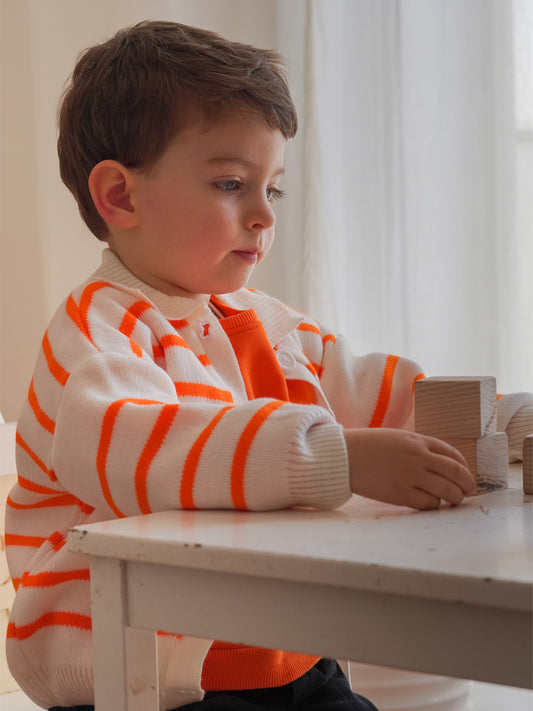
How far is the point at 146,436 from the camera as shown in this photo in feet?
2.07

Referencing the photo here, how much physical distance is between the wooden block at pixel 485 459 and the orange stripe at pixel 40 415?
0.34m

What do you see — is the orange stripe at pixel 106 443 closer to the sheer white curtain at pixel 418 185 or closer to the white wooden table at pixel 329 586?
the white wooden table at pixel 329 586

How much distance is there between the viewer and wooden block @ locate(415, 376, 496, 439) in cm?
64

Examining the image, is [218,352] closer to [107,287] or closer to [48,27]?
[107,287]

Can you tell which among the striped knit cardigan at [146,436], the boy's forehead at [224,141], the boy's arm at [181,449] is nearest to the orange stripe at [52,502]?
the striped knit cardigan at [146,436]

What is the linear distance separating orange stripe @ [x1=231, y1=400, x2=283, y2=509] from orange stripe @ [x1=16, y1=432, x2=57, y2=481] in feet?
0.77

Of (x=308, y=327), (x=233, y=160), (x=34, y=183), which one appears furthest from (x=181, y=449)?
(x=34, y=183)

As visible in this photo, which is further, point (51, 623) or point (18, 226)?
point (18, 226)

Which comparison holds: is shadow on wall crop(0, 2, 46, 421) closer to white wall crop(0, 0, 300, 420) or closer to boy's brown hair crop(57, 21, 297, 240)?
white wall crop(0, 0, 300, 420)

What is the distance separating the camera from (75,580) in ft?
2.51

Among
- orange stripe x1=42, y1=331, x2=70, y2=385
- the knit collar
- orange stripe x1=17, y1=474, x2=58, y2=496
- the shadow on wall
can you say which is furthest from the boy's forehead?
the shadow on wall

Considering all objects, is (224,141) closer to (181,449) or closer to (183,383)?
(183,383)

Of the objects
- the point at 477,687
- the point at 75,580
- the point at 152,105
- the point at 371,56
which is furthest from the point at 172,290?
the point at 371,56

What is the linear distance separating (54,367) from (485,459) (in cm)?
35
